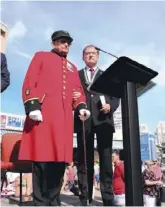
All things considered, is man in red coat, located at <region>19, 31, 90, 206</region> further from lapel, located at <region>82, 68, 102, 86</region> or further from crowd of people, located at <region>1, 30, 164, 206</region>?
lapel, located at <region>82, 68, 102, 86</region>

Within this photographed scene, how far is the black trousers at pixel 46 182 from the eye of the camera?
2.73 meters

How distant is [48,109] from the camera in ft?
9.55

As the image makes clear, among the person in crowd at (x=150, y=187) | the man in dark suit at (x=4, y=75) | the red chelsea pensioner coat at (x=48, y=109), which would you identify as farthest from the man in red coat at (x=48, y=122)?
the person in crowd at (x=150, y=187)

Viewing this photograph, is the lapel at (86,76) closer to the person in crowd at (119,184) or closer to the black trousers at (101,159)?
the black trousers at (101,159)

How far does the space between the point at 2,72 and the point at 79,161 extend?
1.33 m

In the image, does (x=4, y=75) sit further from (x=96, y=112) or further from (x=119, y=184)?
(x=119, y=184)

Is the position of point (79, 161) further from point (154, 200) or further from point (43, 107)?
point (154, 200)

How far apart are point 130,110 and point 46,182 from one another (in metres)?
1.03

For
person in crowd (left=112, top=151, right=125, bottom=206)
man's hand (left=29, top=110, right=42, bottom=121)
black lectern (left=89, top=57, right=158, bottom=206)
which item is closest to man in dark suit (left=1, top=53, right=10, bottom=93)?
man's hand (left=29, top=110, right=42, bottom=121)

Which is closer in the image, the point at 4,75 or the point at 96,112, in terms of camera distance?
the point at 4,75

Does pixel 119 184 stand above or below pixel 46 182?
below

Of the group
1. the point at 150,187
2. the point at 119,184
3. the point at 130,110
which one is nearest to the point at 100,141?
the point at 119,184

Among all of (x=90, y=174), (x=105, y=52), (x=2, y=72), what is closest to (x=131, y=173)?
(x=105, y=52)

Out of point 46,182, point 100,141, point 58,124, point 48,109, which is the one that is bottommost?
point 46,182
